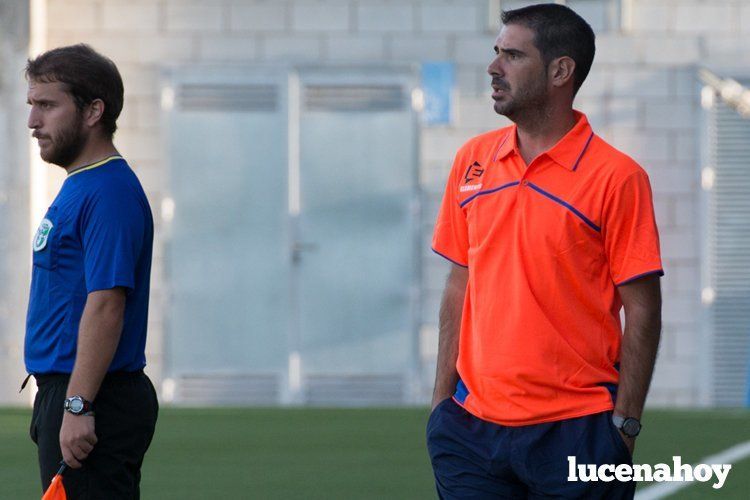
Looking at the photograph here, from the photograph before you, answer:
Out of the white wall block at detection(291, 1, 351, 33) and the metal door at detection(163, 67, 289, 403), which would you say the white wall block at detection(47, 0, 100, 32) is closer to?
the metal door at detection(163, 67, 289, 403)

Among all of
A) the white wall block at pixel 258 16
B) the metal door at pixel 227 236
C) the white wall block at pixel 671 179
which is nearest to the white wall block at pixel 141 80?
the metal door at pixel 227 236

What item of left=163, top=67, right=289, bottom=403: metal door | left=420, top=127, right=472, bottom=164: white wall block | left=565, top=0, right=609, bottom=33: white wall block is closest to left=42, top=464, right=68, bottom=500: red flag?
left=163, top=67, right=289, bottom=403: metal door

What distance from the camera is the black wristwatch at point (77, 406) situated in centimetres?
301

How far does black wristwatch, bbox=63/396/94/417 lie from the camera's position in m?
3.01

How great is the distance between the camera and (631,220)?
294 centimetres

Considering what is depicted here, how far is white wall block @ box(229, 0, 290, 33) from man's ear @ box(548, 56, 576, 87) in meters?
9.00

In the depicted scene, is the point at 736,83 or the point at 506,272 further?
the point at 736,83

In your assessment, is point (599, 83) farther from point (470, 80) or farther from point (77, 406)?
point (77, 406)

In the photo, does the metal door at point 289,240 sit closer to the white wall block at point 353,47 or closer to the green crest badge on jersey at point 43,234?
the white wall block at point 353,47

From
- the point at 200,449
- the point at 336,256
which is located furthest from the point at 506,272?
the point at 336,256

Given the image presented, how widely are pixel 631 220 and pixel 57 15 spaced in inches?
382

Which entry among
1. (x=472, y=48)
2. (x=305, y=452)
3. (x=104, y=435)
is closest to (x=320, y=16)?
(x=472, y=48)

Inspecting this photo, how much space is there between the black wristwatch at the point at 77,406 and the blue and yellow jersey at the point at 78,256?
0.31 ft

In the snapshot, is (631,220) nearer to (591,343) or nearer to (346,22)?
(591,343)
